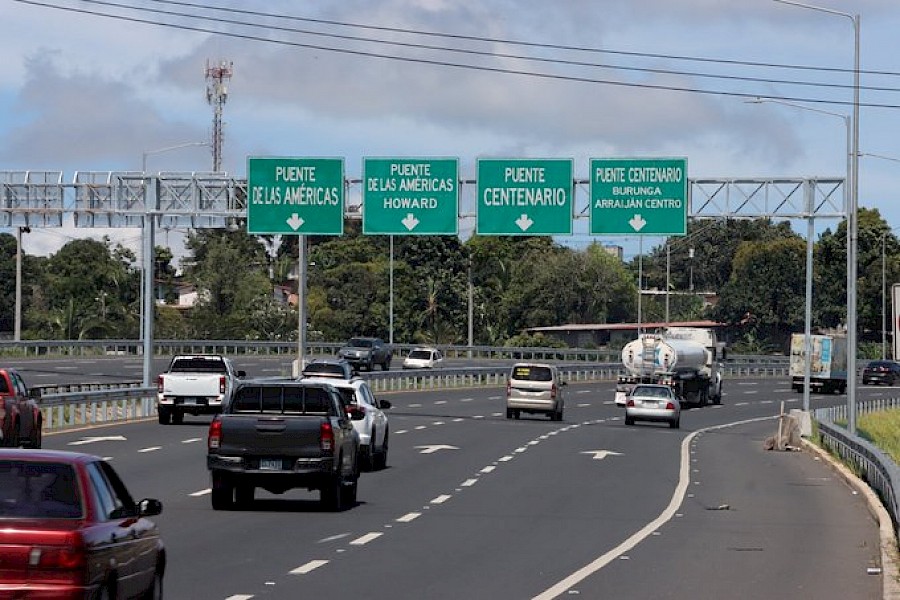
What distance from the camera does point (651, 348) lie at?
240ft

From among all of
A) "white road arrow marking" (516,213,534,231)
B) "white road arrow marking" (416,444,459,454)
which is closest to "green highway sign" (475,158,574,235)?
"white road arrow marking" (516,213,534,231)

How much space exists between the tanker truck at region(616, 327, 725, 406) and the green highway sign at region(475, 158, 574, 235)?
61.2 feet

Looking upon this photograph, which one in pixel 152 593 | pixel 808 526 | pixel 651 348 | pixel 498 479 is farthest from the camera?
pixel 651 348

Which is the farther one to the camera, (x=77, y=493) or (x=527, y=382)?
(x=527, y=382)

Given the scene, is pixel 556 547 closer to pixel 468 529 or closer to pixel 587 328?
pixel 468 529

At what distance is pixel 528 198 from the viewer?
175ft

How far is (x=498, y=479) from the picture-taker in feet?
103

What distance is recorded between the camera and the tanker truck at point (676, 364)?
72.8m

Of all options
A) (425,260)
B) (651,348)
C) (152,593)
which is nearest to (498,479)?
(152,593)

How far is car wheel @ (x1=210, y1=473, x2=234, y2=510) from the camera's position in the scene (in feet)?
77.1

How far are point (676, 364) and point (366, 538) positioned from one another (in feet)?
176

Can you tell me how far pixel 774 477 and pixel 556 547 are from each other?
15275 millimetres

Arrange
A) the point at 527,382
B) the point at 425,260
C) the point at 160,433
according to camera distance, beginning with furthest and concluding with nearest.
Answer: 1. the point at 425,260
2. the point at 527,382
3. the point at 160,433

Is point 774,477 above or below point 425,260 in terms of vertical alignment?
below
